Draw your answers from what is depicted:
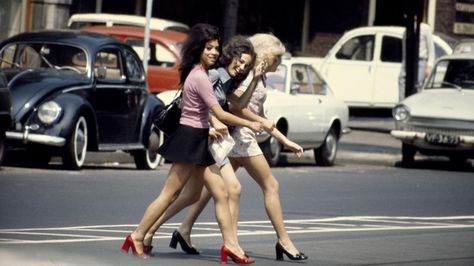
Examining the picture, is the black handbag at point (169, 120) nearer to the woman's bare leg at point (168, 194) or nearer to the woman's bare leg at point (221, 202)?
the woman's bare leg at point (168, 194)

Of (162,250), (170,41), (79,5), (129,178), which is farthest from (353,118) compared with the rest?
(162,250)

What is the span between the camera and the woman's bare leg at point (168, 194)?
11406mm

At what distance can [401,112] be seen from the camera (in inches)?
985

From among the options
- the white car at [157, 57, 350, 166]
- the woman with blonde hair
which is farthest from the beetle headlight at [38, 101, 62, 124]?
the woman with blonde hair

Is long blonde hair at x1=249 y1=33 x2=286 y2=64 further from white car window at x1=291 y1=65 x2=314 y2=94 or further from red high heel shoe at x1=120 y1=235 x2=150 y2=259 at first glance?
white car window at x1=291 y1=65 x2=314 y2=94

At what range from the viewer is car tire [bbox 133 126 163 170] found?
71.4ft

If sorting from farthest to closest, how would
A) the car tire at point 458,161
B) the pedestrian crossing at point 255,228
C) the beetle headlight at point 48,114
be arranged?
1. the car tire at point 458,161
2. the beetle headlight at point 48,114
3. the pedestrian crossing at point 255,228

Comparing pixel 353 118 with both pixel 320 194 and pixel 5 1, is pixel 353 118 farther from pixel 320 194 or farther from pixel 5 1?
pixel 320 194

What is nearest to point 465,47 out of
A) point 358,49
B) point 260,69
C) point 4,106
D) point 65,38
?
point 358,49

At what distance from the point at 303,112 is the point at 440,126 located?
6.72 feet

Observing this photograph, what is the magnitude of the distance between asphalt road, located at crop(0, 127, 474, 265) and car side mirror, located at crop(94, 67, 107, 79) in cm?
119

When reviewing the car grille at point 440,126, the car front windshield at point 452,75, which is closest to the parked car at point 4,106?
the car grille at point 440,126

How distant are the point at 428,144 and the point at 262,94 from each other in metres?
12.9

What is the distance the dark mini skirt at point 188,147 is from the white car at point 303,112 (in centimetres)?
1116
